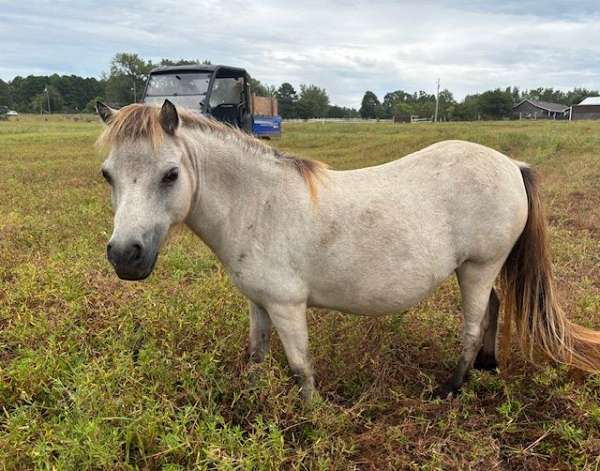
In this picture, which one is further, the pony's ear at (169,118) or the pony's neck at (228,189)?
the pony's neck at (228,189)

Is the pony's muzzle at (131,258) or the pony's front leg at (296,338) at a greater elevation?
the pony's muzzle at (131,258)

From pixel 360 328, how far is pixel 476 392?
0.92 m

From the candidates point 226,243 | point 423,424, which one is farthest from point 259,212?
point 423,424

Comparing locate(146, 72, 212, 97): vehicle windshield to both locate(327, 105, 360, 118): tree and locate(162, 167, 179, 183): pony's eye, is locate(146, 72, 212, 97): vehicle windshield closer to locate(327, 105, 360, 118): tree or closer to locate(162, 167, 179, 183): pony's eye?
locate(162, 167, 179, 183): pony's eye

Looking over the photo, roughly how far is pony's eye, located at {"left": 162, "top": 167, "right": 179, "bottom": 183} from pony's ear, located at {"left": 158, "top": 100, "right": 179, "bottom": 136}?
0.21m

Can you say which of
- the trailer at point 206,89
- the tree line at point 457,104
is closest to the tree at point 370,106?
the tree line at point 457,104

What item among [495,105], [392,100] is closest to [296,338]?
[495,105]

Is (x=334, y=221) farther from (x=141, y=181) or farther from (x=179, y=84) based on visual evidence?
(x=179, y=84)

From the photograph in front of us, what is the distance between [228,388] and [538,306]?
2159mm

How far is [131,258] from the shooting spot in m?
2.07

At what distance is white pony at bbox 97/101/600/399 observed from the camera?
2525 mm

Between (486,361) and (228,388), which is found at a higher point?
(228,388)

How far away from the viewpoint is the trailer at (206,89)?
12.3m

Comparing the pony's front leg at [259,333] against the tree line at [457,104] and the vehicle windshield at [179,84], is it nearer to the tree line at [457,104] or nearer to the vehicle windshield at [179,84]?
the vehicle windshield at [179,84]
